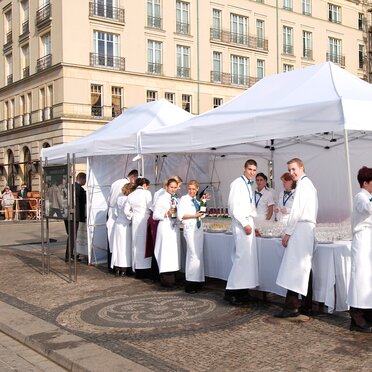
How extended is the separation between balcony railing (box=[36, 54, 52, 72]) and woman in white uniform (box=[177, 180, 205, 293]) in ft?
106

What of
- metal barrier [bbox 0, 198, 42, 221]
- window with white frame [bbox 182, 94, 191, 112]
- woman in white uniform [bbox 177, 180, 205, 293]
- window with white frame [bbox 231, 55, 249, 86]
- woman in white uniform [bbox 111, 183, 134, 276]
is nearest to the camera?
woman in white uniform [bbox 177, 180, 205, 293]

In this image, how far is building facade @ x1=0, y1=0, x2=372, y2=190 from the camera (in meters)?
37.6

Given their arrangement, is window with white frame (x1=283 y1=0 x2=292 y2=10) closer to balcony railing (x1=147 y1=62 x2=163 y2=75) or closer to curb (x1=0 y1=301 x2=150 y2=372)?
balcony railing (x1=147 y1=62 x2=163 y2=75)

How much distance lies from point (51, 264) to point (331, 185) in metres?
5.98

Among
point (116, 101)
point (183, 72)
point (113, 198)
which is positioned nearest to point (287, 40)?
point (183, 72)

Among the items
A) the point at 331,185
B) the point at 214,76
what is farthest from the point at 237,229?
the point at 214,76

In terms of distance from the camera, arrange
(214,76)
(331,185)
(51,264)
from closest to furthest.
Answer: (331,185) < (51,264) < (214,76)

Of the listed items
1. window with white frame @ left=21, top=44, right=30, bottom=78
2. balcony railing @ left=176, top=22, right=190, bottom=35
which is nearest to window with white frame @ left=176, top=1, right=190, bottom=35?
balcony railing @ left=176, top=22, right=190, bottom=35

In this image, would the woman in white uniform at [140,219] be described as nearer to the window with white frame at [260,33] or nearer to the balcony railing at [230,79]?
the balcony railing at [230,79]

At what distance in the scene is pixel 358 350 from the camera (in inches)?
216

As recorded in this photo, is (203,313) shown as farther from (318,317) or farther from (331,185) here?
(331,185)

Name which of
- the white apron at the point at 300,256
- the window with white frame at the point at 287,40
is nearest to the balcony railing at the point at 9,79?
the window with white frame at the point at 287,40

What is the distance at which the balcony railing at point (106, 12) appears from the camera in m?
38.2

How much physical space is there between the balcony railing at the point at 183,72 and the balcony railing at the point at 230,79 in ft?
7.67
